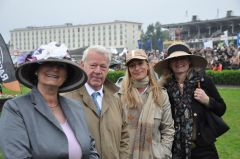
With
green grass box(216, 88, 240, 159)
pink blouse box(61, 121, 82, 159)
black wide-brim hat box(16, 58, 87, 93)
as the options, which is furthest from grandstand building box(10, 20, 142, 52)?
pink blouse box(61, 121, 82, 159)

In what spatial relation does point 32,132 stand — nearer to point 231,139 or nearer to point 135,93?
point 135,93

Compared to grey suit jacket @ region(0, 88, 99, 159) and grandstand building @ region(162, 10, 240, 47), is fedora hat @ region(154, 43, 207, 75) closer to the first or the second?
grey suit jacket @ region(0, 88, 99, 159)

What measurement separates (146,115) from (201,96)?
1.77 feet

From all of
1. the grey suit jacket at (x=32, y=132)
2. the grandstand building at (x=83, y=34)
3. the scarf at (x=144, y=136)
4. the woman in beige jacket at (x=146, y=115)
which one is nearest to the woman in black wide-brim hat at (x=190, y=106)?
the woman in beige jacket at (x=146, y=115)

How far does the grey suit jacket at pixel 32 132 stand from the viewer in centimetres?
210

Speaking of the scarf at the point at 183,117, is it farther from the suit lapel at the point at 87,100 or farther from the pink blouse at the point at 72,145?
the pink blouse at the point at 72,145

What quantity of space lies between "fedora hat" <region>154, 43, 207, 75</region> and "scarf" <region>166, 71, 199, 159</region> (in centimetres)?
20

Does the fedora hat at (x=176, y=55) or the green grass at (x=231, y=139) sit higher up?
the fedora hat at (x=176, y=55)

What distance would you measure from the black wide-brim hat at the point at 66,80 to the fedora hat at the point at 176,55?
4.17ft

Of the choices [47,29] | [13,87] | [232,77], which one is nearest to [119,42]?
[47,29]

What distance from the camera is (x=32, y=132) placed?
7.18 ft

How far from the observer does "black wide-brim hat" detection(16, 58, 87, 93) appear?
2414mm

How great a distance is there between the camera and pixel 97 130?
2943mm

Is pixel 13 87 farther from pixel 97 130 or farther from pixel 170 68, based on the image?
pixel 97 130
